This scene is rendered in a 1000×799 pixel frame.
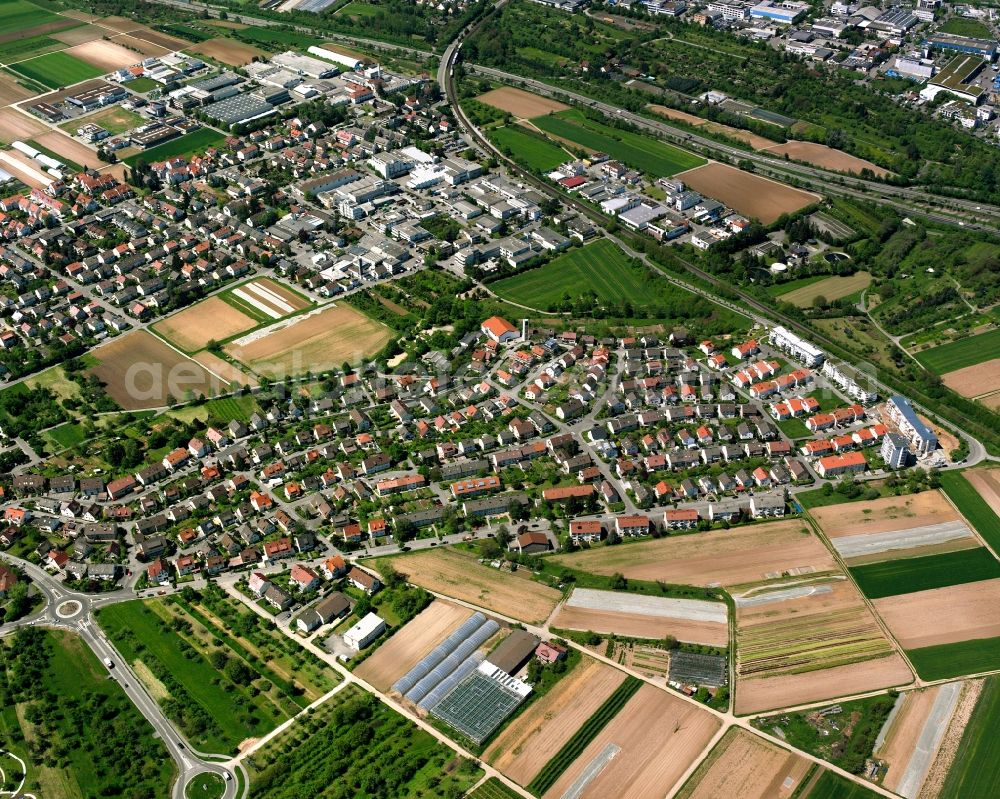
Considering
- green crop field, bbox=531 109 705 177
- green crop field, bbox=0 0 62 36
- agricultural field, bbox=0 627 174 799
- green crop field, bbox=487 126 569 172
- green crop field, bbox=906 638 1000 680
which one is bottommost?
agricultural field, bbox=0 627 174 799

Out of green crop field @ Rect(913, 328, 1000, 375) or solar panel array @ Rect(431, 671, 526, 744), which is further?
green crop field @ Rect(913, 328, 1000, 375)

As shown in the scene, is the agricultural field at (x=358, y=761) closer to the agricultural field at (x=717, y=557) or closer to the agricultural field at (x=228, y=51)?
the agricultural field at (x=717, y=557)

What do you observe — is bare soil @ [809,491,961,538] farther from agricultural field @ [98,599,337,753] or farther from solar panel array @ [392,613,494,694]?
agricultural field @ [98,599,337,753]

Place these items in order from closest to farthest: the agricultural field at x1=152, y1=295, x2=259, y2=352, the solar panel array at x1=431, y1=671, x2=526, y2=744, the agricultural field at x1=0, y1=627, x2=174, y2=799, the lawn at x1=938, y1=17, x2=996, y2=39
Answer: the agricultural field at x1=0, y1=627, x2=174, y2=799, the solar panel array at x1=431, y1=671, x2=526, y2=744, the agricultural field at x1=152, y1=295, x2=259, y2=352, the lawn at x1=938, y1=17, x2=996, y2=39

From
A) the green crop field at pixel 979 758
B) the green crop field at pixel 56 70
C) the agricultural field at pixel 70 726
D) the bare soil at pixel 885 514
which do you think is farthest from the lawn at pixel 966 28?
the agricultural field at pixel 70 726

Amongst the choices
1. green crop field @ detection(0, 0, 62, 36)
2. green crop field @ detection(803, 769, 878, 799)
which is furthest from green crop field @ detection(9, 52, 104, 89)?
green crop field @ detection(803, 769, 878, 799)

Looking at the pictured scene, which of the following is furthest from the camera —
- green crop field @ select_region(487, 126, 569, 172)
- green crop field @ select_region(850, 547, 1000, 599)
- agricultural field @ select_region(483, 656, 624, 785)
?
green crop field @ select_region(487, 126, 569, 172)

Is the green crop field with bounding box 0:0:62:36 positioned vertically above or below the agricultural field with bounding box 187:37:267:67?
below
